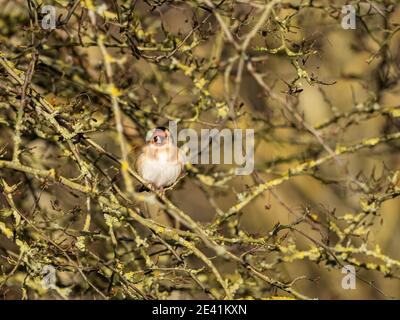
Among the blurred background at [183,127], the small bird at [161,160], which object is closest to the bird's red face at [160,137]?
the small bird at [161,160]

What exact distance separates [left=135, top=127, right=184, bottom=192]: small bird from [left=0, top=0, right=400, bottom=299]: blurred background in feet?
0.46

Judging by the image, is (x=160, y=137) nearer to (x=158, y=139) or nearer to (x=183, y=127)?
(x=158, y=139)

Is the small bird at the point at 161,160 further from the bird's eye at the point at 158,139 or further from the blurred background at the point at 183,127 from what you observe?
the blurred background at the point at 183,127

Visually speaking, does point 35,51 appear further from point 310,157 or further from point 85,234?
point 310,157

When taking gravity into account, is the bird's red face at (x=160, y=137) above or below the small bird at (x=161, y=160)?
above

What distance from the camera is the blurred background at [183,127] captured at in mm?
3836

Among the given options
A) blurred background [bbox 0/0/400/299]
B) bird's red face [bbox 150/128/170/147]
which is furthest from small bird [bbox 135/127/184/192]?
blurred background [bbox 0/0/400/299]

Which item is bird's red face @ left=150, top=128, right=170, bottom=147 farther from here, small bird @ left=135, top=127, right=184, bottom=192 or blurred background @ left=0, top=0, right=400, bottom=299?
blurred background @ left=0, top=0, right=400, bottom=299

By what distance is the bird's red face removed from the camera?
16.4 ft

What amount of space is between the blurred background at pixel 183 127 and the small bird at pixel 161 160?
141 mm

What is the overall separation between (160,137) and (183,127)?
299mm

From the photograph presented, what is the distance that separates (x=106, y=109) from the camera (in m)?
5.02

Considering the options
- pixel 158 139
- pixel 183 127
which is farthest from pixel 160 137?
pixel 183 127

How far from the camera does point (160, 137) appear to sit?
16.4 feet
